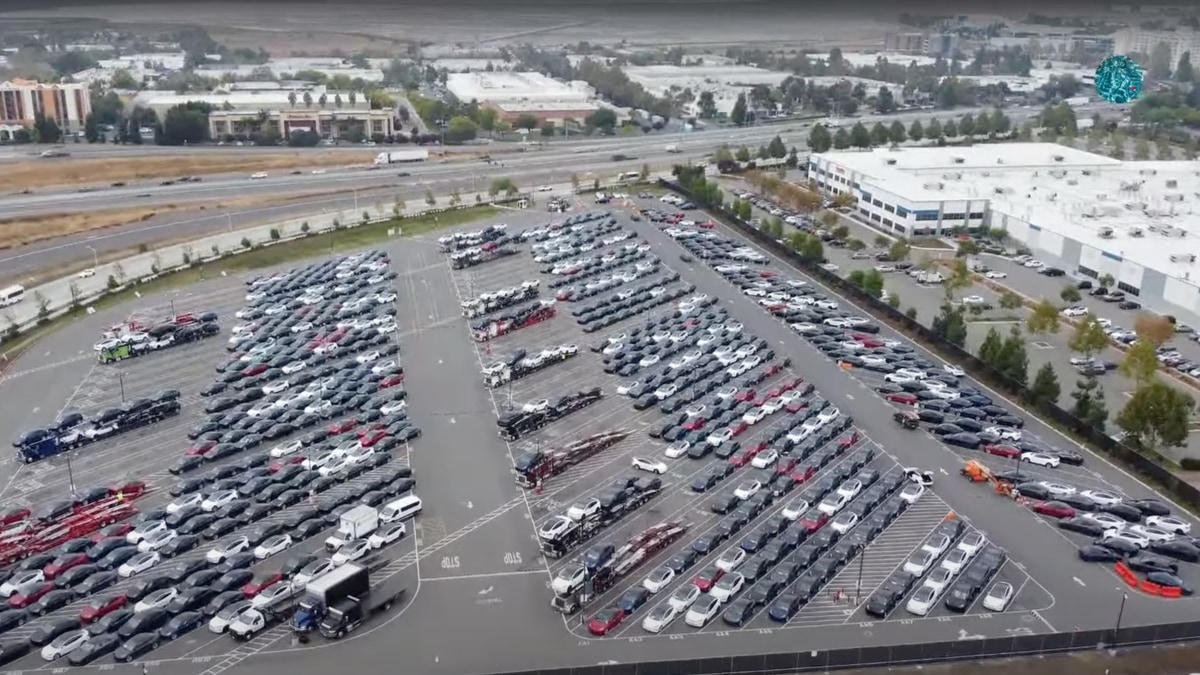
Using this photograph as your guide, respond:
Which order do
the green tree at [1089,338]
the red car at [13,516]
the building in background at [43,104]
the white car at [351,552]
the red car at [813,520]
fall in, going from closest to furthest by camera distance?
the white car at [351,552] < the red car at [13,516] < the red car at [813,520] < the green tree at [1089,338] < the building in background at [43,104]

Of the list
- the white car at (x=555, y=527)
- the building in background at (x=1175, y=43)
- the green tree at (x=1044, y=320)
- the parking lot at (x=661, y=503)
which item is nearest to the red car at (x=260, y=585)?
the parking lot at (x=661, y=503)

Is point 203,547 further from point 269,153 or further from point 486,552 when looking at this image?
point 269,153

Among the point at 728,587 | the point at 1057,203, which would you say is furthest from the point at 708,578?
the point at 1057,203

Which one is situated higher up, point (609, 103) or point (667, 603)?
point (609, 103)

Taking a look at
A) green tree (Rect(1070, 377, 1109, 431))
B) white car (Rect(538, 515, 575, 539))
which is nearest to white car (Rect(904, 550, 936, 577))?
white car (Rect(538, 515, 575, 539))

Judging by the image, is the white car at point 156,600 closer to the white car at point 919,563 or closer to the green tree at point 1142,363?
the white car at point 919,563

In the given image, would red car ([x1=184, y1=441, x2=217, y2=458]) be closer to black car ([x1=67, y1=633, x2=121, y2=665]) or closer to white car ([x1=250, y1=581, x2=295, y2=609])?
white car ([x1=250, y1=581, x2=295, y2=609])

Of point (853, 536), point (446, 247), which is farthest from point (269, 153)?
point (853, 536)
